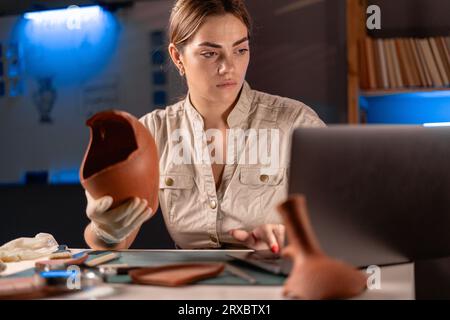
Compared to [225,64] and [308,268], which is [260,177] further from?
[308,268]

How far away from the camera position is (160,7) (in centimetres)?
219

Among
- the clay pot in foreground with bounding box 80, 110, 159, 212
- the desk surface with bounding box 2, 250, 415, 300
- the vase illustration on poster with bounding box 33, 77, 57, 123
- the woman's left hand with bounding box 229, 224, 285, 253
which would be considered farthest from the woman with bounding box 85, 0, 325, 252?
the vase illustration on poster with bounding box 33, 77, 57, 123

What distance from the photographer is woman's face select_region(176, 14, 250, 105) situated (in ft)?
3.88

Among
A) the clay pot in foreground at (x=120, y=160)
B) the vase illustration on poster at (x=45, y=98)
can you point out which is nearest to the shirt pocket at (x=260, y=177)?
the clay pot in foreground at (x=120, y=160)

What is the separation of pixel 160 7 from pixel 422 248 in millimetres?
1687

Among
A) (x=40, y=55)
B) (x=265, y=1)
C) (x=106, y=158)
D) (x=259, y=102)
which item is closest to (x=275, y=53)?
(x=265, y=1)

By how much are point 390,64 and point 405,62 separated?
0.05m

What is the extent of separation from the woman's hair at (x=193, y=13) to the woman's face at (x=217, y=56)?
0.01m

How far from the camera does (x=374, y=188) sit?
653 mm

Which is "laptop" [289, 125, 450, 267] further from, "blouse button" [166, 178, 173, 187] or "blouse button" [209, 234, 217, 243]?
"blouse button" [166, 178, 173, 187]

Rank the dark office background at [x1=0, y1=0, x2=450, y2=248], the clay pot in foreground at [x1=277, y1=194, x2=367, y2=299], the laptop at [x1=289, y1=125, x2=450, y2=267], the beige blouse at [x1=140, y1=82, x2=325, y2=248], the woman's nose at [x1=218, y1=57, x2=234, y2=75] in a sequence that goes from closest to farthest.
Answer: the clay pot in foreground at [x1=277, y1=194, x2=367, y2=299] → the laptop at [x1=289, y1=125, x2=450, y2=267] → the woman's nose at [x1=218, y1=57, x2=234, y2=75] → the beige blouse at [x1=140, y1=82, x2=325, y2=248] → the dark office background at [x1=0, y1=0, x2=450, y2=248]
